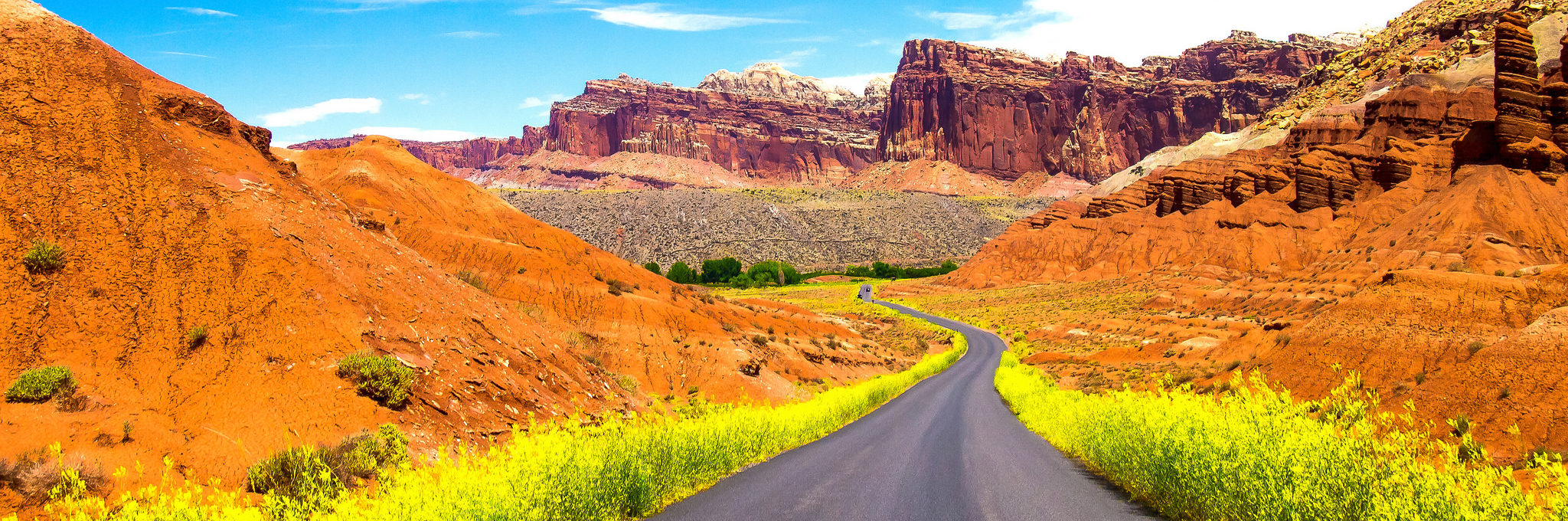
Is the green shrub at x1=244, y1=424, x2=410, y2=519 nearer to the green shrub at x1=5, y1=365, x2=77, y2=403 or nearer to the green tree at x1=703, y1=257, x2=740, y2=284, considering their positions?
the green shrub at x1=5, y1=365, x2=77, y2=403

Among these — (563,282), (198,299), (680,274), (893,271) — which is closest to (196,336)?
(198,299)

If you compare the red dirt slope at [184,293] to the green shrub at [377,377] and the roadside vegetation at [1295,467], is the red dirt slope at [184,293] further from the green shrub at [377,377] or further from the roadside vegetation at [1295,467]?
the roadside vegetation at [1295,467]

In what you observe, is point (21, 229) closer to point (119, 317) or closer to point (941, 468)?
point (119, 317)

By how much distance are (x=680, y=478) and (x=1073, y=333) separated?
56627 mm

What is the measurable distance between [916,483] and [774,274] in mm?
111082

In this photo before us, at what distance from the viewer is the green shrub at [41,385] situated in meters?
9.66

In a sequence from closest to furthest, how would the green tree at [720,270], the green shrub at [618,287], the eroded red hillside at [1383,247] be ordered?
the eroded red hillside at [1383,247] < the green shrub at [618,287] < the green tree at [720,270]

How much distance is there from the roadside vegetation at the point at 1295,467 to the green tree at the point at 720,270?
10735cm

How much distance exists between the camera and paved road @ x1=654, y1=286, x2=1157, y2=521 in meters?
11.0

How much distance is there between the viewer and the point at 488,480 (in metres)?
8.50

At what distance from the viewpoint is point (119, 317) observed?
38.0 feet

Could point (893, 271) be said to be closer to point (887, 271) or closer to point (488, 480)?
point (887, 271)

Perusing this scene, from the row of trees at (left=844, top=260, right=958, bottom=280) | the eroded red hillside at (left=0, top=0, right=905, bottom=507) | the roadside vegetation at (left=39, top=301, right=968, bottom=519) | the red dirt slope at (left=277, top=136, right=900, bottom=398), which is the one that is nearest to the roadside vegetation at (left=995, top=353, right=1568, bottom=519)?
the roadside vegetation at (left=39, top=301, right=968, bottom=519)

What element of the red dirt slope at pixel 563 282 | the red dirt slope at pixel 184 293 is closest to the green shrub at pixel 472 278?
the red dirt slope at pixel 563 282
